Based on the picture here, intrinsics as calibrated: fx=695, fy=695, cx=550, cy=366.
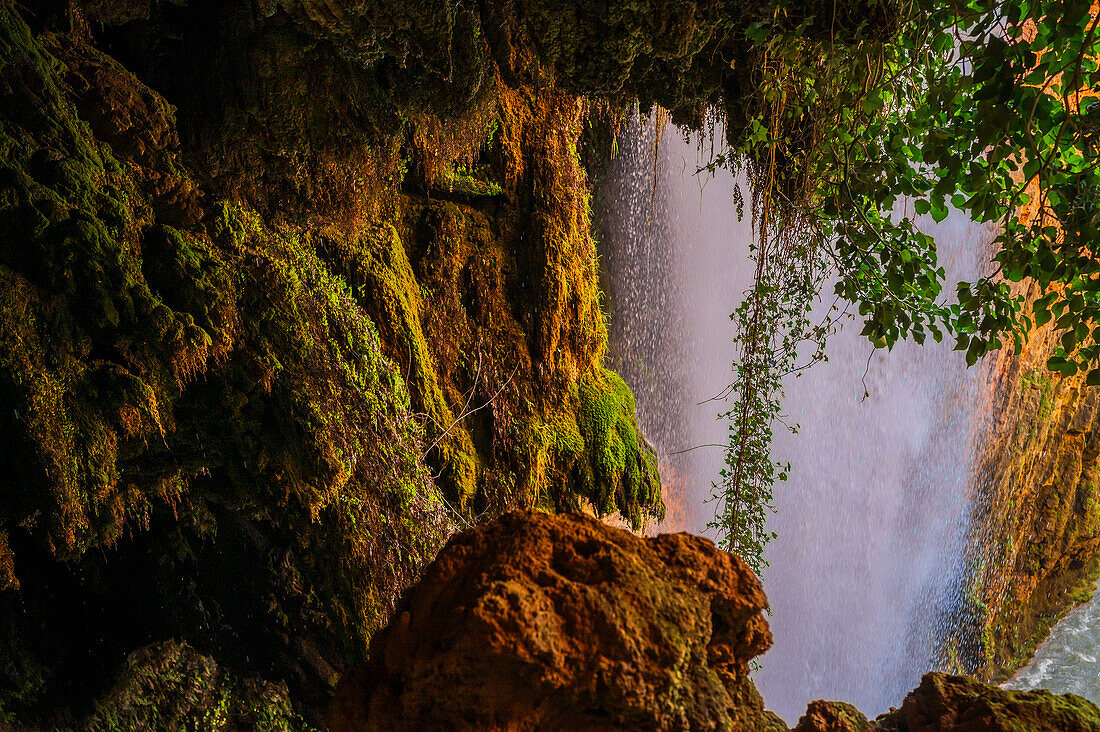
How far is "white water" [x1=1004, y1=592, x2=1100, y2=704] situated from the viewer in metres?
9.27

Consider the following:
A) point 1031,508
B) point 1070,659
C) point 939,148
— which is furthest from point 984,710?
point 1031,508

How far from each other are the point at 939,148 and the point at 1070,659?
10.6 meters

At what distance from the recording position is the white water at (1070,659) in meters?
9.27

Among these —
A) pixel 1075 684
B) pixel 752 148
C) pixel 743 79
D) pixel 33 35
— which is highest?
pixel 33 35

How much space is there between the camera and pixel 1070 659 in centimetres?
976

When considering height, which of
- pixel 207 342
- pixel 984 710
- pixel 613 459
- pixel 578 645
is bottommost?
pixel 613 459

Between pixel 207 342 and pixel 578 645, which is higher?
pixel 207 342

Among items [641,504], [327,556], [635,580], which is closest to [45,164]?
[327,556]

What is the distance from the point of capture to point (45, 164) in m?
2.43

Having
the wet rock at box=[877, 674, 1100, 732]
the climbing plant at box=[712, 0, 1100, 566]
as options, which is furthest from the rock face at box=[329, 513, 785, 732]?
the climbing plant at box=[712, 0, 1100, 566]

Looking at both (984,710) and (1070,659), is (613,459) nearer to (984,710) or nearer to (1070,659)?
(984,710)

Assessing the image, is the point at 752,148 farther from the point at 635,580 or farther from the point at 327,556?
the point at 327,556

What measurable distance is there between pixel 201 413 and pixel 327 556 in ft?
2.65

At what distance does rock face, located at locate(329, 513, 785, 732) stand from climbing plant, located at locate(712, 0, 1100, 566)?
3.96 feet
